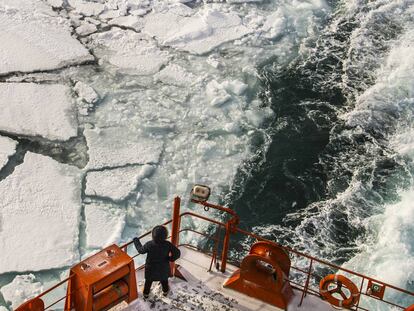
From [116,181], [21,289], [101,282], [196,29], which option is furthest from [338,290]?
[196,29]

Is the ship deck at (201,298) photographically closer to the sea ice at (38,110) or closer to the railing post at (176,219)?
the railing post at (176,219)

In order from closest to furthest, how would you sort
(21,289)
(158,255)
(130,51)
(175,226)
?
(158,255) → (175,226) → (21,289) → (130,51)

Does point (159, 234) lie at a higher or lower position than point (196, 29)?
lower

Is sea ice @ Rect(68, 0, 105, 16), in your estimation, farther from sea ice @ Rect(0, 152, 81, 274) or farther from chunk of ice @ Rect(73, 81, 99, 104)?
sea ice @ Rect(0, 152, 81, 274)

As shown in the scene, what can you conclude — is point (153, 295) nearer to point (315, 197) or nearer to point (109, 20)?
point (315, 197)

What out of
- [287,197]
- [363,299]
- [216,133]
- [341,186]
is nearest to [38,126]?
[216,133]

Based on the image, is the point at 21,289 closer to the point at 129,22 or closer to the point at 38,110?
the point at 38,110

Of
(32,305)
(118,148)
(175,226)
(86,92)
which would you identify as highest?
(86,92)

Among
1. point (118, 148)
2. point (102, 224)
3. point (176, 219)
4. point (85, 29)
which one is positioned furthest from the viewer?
point (85, 29)

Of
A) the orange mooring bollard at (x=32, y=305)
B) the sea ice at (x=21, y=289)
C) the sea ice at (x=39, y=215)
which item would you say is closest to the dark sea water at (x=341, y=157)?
the sea ice at (x=39, y=215)
